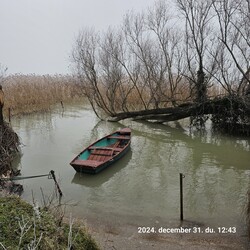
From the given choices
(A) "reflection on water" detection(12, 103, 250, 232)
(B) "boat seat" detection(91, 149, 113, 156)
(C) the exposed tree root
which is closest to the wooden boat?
(B) "boat seat" detection(91, 149, 113, 156)

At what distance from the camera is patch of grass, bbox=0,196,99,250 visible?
2685 millimetres

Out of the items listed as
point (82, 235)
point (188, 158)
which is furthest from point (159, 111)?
point (82, 235)

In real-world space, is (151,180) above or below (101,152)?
below

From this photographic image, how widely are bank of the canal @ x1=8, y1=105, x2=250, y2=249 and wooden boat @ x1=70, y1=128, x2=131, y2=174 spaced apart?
29cm

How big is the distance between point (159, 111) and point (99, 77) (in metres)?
4.90

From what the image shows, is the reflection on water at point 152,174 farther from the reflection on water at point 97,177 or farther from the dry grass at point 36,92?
the dry grass at point 36,92

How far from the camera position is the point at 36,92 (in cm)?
2098

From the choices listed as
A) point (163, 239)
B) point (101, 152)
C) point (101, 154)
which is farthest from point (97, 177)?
point (163, 239)

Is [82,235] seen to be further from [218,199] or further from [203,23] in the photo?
[203,23]

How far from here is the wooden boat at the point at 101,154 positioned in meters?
8.77

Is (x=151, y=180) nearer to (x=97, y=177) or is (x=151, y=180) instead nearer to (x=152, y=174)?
(x=152, y=174)

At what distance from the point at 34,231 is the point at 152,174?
6908mm

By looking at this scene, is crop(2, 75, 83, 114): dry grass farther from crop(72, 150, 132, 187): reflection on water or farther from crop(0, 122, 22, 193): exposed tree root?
crop(72, 150, 132, 187): reflection on water

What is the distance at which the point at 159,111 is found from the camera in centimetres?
1672
